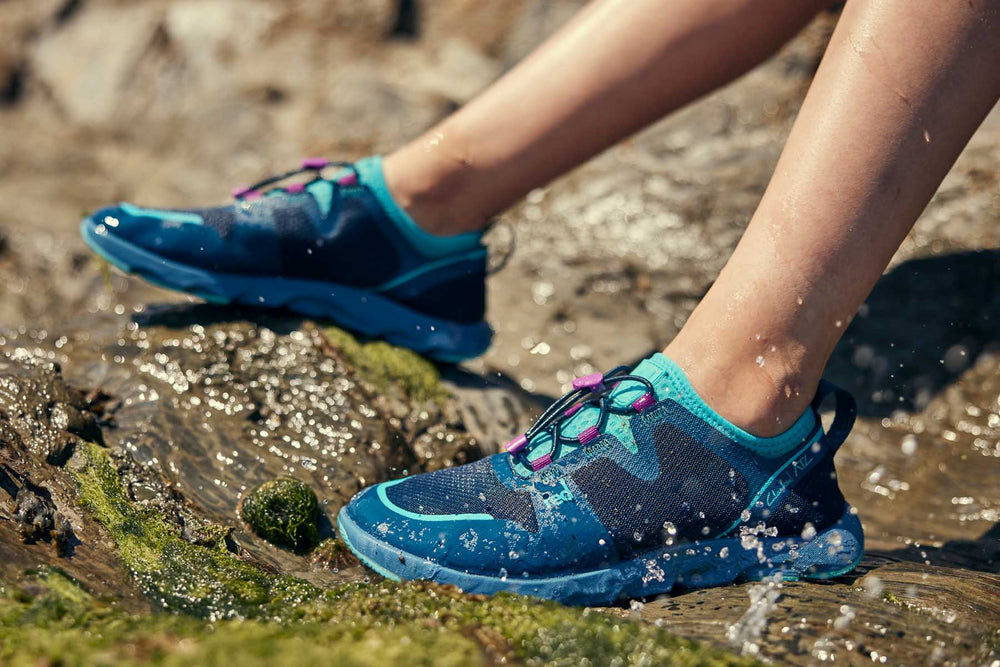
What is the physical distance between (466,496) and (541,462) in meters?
0.17

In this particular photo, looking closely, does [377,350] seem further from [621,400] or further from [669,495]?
[669,495]

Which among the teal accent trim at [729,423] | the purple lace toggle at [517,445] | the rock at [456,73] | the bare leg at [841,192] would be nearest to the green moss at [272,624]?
the purple lace toggle at [517,445]

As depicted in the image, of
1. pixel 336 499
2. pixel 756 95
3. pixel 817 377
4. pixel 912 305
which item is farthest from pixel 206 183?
pixel 817 377

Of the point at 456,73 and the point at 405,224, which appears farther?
the point at 456,73

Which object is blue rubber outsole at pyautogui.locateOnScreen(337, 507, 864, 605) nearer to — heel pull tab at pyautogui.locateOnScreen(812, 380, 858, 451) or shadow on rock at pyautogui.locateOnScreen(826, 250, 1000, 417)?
heel pull tab at pyautogui.locateOnScreen(812, 380, 858, 451)

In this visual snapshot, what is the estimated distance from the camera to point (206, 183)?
509 centimetres

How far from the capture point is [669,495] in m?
1.81

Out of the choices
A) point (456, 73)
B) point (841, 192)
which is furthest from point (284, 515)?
point (456, 73)

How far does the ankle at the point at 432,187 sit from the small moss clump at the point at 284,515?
3.06ft

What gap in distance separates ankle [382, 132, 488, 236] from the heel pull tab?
114 centimetres

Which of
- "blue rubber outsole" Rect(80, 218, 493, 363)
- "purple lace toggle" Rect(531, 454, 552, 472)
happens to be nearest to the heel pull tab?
"purple lace toggle" Rect(531, 454, 552, 472)

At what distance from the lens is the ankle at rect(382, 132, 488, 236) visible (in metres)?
2.50

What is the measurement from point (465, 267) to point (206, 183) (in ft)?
9.63

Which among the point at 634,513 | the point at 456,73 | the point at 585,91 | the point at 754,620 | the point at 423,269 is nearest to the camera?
the point at 754,620
